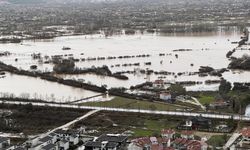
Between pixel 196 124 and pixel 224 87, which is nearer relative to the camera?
pixel 196 124

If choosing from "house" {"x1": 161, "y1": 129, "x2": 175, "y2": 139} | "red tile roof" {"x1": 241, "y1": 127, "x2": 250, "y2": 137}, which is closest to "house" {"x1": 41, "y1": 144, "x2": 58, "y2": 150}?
"house" {"x1": 161, "y1": 129, "x2": 175, "y2": 139}

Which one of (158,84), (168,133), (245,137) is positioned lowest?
(245,137)

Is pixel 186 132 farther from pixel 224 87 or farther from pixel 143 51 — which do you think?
pixel 143 51

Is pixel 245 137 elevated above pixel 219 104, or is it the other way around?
pixel 219 104

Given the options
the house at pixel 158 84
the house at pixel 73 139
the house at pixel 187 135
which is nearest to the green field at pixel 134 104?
the house at pixel 158 84

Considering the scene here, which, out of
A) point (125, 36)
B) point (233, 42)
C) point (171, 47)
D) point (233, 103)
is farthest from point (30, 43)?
point (233, 103)

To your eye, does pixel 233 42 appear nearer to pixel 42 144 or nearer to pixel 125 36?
pixel 125 36

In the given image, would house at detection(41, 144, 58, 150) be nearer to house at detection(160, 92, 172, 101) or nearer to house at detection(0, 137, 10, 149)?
house at detection(0, 137, 10, 149)

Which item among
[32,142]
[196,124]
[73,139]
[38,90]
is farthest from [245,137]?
[38,90]
